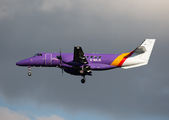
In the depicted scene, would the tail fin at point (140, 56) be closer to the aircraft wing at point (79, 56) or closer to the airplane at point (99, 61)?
the airplane at point (99, 61)

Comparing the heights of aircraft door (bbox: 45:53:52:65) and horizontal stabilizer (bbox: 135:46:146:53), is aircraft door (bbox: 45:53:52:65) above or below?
below

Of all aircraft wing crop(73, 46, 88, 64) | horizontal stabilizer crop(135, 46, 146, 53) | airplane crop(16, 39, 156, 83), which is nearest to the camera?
aircraft wing crop(73, 46, 88, 64)

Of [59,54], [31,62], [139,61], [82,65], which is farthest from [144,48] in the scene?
[31,62]

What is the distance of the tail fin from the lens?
55.9 m

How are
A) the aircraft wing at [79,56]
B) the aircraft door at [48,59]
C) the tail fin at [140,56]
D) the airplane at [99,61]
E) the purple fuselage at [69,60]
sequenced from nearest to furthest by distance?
the aircraft wing at [79,56] < the purple fuselage at [69,60] < the airplane at [99,61] < the tail fin at [140,56] < the aircraft door at [48,59]

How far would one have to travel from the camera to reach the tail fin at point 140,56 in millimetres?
55875

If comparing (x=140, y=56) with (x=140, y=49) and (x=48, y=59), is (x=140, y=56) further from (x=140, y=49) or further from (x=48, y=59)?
(x=48, y=59)

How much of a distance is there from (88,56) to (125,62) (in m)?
6.62

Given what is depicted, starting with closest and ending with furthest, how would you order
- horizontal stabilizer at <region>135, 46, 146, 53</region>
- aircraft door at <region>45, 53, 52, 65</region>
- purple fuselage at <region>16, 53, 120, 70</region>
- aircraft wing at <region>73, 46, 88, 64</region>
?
aircraft wing at <region>73, 46, 88, 64</region>
purple fuselage at <region>16, 53, 120, 70</region>
horizontal stabilizer at <region>135, 46, 146, 53</region>
aircraft door at <region>45, 53, 52, 65</region>

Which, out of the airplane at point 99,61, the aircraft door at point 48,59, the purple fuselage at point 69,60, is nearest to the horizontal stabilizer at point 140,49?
the airplane at point 99,61

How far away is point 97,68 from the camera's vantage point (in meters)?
55.0

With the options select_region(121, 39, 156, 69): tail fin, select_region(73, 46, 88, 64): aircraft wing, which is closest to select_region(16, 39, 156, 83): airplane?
select_region(121, 39, 156, 69): tail fin

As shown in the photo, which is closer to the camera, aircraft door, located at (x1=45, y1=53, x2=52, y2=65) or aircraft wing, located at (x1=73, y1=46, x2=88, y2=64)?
aircraft wing, located at (x1=73, y1=46, x2=88, y2=64)

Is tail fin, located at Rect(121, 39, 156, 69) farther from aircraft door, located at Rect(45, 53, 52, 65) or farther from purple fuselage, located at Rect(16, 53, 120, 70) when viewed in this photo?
aircraft door, located at Rect(45, 53, 52, 65)
